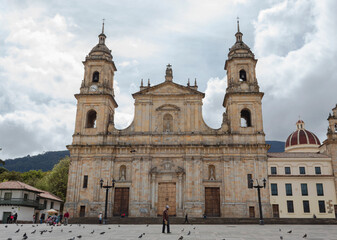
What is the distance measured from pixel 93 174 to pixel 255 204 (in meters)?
19.9

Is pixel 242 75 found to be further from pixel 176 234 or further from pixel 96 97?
pixel 176 234

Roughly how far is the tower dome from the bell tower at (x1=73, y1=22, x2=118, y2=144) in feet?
109

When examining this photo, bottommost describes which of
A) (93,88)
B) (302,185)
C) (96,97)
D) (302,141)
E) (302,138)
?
(302,185)

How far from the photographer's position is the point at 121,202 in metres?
38.3

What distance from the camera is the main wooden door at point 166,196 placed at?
3797cm

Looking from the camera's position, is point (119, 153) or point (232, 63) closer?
point (119, 153)

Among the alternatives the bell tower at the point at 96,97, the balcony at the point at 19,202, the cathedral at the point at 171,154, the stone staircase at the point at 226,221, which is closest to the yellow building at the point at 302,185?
the cathedral at the point at 171,154

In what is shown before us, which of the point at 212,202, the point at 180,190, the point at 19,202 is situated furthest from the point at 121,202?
the point at 19,202

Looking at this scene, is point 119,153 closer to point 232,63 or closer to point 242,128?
point 242,128

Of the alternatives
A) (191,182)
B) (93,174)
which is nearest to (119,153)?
(93,174)

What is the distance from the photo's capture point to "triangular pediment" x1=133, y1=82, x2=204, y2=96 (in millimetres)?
41875

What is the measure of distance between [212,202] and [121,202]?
36.1 feet

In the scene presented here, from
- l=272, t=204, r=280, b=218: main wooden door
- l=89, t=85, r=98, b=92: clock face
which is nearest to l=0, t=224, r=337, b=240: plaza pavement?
l=272, t=204, r=280, b=218: main wooden door

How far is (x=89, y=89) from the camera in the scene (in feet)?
141
